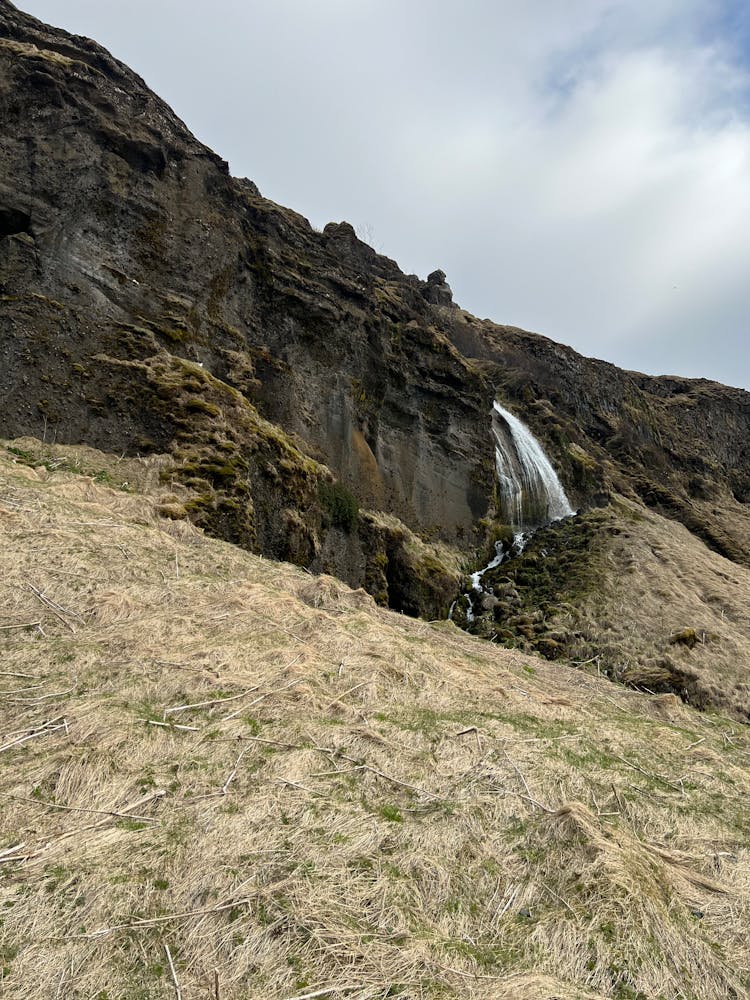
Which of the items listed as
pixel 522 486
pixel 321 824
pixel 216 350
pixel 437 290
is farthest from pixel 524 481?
pixel 437 290

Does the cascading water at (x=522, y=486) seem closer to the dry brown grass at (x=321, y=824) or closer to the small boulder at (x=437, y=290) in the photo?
the dry brown grass at (x=321, y=824)

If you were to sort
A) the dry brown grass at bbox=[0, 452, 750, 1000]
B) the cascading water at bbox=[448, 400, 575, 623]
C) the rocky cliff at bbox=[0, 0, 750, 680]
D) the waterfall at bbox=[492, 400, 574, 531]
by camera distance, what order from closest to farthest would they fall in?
the dry brown grass at bbox=[0, 452, 750, 1000], the rocky cliff at bbox=[0, 0, 750, 680], the cascading water at bbox=[448, 400, 575, 623], the waterfall at bbox=[492, 400, 574, 531]

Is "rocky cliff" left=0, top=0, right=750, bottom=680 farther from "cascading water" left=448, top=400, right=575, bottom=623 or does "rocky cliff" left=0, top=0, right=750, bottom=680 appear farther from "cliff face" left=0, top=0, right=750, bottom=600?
"cascading water" left=448, top=400, right=575, bottom=623

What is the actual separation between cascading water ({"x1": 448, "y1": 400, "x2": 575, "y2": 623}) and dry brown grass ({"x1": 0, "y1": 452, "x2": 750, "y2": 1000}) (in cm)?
2560

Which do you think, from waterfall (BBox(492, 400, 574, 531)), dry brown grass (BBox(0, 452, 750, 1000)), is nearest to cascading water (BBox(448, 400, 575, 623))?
waterfall (BBox(492, 400, 574, 531))

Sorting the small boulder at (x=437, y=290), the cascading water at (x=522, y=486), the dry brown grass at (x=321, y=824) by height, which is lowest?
the dry brown grass at (x=321, y=824)

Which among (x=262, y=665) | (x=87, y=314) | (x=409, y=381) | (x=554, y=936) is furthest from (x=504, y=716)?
(x=409, y=381)

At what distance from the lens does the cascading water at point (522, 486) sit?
120 ft

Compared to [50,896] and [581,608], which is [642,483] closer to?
[581,608]

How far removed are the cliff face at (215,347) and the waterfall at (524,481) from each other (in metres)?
2.49

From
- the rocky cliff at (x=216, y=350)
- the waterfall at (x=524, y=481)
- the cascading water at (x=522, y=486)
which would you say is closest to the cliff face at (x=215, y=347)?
the rocky cliff at (x=216, y=350)

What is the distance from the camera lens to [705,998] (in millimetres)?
3869

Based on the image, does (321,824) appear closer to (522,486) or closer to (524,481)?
(522,486)

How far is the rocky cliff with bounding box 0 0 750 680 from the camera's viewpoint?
19.2m
